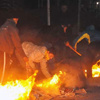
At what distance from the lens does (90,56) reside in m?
8.52

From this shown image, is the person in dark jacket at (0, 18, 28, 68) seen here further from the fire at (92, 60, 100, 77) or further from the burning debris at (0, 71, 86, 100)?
the fire at (92, 60, 100, 77)

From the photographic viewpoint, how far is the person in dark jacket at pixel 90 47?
8.17 meters

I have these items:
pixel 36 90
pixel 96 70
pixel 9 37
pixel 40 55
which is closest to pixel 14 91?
pixel 36 90

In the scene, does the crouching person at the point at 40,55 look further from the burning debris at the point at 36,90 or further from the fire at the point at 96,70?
the fire at the point at 96,70

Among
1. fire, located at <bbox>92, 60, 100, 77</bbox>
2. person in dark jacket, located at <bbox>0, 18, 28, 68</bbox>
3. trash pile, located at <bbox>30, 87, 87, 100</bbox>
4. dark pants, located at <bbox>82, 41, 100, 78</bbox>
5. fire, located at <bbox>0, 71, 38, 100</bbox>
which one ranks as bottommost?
trash pile, located at <bbox>30, 87, 87, 100</bbox>

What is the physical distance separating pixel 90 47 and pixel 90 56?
349mm

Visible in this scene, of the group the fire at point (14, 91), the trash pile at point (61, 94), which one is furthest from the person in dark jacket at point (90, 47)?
the fire at point (14, 91)

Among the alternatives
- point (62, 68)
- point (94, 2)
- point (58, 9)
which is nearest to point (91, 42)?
point (62, 68)

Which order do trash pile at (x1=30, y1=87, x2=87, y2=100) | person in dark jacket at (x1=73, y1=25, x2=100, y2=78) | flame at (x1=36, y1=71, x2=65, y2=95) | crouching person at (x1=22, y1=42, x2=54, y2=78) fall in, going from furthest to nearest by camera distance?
1. person in dark jacket at (x1=73, y1=25, x2=100, y2=78)
2. crouching person at (x1=22, y1=42, x2=54, y2=78)
3. flame at (x1=36, y1=71, x2=65, y2=95)
4. trash pile at (x1=30, y1=87, x2=87, y2=100)

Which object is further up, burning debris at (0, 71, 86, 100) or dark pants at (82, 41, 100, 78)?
dark pants at (82, 41, 100, 78)

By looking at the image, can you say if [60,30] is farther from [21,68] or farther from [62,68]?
[21,68]

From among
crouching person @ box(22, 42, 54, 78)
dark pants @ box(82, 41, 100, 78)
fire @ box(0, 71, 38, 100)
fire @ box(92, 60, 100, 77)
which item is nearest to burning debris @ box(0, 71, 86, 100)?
fire @ box(0, 71, 38, 100)

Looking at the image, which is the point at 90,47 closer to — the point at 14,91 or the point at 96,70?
the point at 96,70

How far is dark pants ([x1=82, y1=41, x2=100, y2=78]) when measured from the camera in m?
8.39
